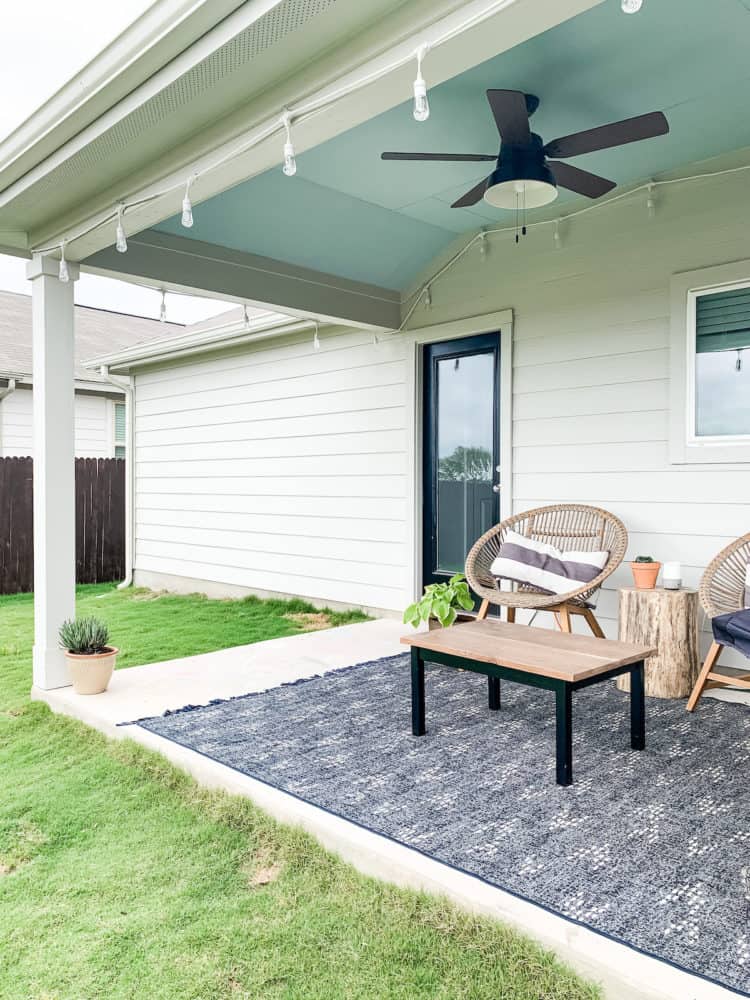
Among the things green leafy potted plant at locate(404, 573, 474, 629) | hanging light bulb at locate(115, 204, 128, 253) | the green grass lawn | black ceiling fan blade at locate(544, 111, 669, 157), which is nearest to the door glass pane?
green leafy potted plant at locate(404, 573, 474, 629)

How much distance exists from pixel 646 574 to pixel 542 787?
1.59 m

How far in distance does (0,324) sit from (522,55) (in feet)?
34.2

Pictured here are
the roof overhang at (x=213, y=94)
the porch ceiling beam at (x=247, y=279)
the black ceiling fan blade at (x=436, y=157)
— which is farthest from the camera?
the porch ceiling beam at (x=247, y=279)

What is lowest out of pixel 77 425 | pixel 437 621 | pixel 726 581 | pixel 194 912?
pixel 194 912

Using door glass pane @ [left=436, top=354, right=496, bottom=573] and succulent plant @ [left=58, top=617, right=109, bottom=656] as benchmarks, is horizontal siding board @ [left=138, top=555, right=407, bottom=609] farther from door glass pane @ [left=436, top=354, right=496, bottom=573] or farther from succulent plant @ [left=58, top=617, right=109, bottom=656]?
succulent plant @ [left=58, top=617, right=109, bottom=656]

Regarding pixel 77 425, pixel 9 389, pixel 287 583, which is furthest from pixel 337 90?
pixel 77 425

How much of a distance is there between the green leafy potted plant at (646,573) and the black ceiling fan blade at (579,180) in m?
1.84

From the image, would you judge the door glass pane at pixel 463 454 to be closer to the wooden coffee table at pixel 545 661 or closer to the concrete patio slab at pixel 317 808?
the concrete patio slab at pixel 317 808

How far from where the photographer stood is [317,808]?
7.83ft

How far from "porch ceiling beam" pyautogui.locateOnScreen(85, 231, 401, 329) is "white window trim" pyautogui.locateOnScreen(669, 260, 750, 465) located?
220cm

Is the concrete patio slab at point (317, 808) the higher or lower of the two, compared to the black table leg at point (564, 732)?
lower

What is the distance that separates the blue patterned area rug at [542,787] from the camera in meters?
1.83

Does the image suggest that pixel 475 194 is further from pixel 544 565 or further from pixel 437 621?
pixel 437 621

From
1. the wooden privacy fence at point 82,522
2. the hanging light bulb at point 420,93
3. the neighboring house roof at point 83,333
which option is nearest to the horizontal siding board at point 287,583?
the wooden privacy fence at point 82,522
